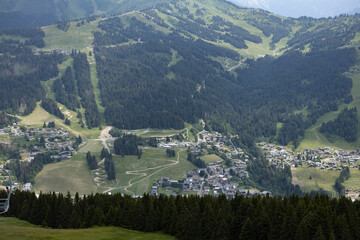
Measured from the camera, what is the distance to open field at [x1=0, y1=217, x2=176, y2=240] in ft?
250

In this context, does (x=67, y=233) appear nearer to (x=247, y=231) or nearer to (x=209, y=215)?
(x=209, y=215)

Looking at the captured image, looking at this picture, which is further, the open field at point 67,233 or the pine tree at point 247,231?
the pine tree at point 247,231

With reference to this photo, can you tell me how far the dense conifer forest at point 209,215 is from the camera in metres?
82.6

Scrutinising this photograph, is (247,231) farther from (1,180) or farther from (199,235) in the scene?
(1,180)

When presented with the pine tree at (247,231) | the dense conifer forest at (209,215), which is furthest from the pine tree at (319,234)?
the pine tree at (247,231)

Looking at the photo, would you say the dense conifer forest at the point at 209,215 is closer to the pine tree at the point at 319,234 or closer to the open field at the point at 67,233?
the pine tree at the point at 319,234

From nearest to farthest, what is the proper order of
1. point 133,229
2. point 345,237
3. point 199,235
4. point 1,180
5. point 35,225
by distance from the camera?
point 345,237 → point 199,235 → point 133,229 → point 35,225 → point 1,180

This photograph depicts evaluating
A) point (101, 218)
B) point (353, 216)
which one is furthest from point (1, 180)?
point (353, 216)

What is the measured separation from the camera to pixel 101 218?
347ft

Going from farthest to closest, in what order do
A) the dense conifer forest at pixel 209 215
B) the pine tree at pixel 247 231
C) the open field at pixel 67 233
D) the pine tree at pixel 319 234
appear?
the pine tree at pixel 247 231 < the dense conifer forest at pixel 209 215 < the pine tree at pixel 319 234 < the open field at pixel 67 233

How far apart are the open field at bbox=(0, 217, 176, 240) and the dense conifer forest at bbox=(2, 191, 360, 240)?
4.55m

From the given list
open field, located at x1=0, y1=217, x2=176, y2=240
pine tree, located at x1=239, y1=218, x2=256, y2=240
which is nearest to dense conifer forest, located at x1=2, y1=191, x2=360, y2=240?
pine tree, located at x1=239, y1=218, x2=256, y2=240

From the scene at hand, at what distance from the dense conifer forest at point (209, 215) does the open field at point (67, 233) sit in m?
4.55

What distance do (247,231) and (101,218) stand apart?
128 feet
